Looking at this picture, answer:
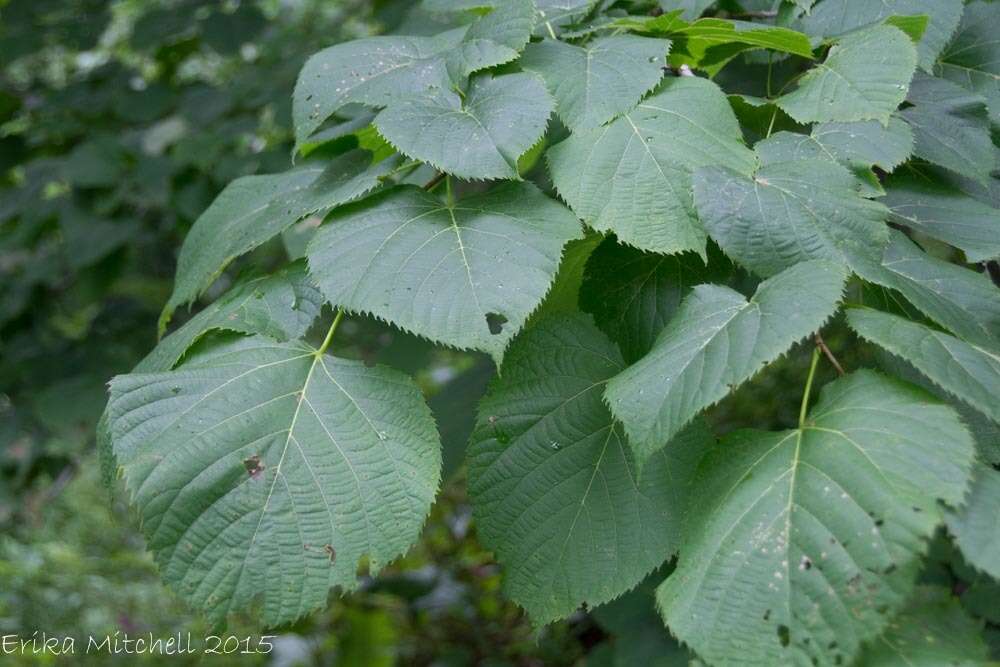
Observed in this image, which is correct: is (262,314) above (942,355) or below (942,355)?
below

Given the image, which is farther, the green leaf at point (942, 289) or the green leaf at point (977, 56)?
the green leaf at point (977, 56)

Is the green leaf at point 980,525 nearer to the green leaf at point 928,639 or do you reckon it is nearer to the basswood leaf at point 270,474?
the green leaf at point 928,639

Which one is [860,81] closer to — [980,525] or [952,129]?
[952,129]

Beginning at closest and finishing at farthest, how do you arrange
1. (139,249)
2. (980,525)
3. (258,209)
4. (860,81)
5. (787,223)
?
(980,525) < (787,223) < (860,81) < (258,209) < (139,249)

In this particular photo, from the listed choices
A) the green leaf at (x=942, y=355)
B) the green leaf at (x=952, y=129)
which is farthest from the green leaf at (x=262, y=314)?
the green leaf at (x=952, y=129)

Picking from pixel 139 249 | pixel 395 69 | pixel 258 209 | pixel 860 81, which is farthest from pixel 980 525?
pixel 139 249

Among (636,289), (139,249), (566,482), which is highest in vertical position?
(636,289)

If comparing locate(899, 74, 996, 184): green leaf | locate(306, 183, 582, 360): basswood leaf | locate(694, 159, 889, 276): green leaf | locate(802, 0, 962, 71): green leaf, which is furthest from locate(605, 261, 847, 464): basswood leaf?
locate(802, 0, 962, 71): green leaf
